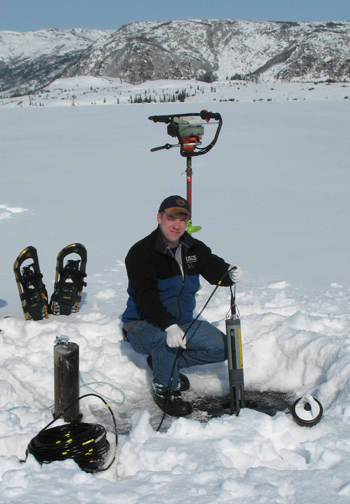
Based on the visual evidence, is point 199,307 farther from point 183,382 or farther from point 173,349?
point 173,349

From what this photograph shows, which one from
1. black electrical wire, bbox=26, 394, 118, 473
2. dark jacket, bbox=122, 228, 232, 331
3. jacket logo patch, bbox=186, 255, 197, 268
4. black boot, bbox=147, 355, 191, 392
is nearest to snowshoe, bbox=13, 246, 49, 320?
dark jacket, bbox=122, 228, 232, 331

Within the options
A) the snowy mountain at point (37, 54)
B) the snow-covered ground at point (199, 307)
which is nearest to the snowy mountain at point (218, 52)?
the snowy mountain at point (37, 54)

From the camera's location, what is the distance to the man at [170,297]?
11.0 ft

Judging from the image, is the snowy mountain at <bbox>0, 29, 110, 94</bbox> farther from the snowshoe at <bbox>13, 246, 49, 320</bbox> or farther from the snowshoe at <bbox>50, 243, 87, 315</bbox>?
the snowshoe at <bbox>13, 246, 49, 320</bbox>

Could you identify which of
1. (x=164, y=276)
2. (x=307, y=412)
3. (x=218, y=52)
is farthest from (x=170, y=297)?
(x=218, y=52)

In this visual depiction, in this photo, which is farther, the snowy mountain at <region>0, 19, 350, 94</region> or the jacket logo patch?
the snowy mountain at <region>0, 19, 350, 94</region>

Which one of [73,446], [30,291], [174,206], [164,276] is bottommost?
[73,446]

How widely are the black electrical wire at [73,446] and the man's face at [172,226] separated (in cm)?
127

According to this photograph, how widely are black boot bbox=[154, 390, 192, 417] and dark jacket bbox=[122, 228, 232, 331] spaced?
462mm

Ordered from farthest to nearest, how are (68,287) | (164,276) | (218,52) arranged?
1. (218,52)
2. (68,287)
3. (164,276)

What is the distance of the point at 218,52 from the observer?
66312 millimetres

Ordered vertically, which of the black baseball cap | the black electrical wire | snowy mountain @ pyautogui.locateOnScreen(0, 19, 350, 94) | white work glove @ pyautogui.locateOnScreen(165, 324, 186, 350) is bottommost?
the black electrical wire

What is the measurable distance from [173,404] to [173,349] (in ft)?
1.15

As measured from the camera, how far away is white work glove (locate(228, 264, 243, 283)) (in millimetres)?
3424
